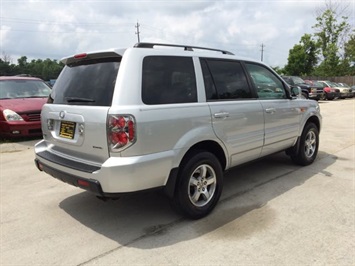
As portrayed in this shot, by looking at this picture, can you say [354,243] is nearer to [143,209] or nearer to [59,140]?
[143,209]

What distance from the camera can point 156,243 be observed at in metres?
3.23

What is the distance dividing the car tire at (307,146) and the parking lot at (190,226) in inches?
16.3

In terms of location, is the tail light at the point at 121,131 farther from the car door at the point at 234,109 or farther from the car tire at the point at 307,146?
the car tire at the point at 307,146

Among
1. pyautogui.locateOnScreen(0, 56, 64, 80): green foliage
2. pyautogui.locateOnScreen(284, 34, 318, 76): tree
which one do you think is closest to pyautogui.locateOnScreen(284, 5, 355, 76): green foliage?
pyautogui.locateOnScreen(284, 34, 318, 76): tree

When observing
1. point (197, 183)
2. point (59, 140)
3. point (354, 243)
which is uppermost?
point (59, 140)

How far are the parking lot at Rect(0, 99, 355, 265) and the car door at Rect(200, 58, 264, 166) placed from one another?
685 mm

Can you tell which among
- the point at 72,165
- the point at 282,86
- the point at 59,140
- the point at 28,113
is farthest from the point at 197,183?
the point at 28,113

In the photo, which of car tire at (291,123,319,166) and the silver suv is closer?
the silver suv

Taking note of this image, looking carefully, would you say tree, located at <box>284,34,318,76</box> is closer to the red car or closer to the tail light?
the red car

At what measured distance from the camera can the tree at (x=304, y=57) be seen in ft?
155

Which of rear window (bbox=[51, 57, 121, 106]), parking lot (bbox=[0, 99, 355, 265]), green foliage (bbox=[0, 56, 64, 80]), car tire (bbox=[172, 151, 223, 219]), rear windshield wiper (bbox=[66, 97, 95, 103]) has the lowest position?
parking lot (bbox=[0, 99, 355, 265])

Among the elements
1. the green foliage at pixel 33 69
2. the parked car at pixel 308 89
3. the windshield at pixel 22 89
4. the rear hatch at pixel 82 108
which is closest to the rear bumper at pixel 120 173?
the rear hatch at pixel 82 108

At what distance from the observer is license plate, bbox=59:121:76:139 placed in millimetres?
3441

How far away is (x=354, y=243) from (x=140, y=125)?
7.71ft
